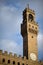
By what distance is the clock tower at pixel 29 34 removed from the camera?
190 feet

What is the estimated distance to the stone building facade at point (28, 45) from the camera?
5127cm

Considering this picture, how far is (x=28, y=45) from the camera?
58156 millimetres

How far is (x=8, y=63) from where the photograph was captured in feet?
166

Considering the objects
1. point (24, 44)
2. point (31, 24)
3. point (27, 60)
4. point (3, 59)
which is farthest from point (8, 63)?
point (31, 24)

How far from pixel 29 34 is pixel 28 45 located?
3.77 metres

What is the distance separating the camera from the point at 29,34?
59.8 meters

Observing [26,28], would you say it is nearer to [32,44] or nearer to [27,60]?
[32,44]

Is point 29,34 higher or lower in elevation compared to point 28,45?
higher

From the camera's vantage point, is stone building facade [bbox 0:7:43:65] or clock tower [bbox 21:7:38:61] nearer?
stone building facade [bbox 0:7:43:65]

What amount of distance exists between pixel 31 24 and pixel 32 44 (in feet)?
22.2

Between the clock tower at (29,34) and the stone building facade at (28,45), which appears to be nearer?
the stone building facade at (28,45)

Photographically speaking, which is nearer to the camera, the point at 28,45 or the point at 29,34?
the point at 28,45

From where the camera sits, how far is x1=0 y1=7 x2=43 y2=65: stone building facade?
51272mm

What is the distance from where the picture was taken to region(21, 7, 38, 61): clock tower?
190ft
